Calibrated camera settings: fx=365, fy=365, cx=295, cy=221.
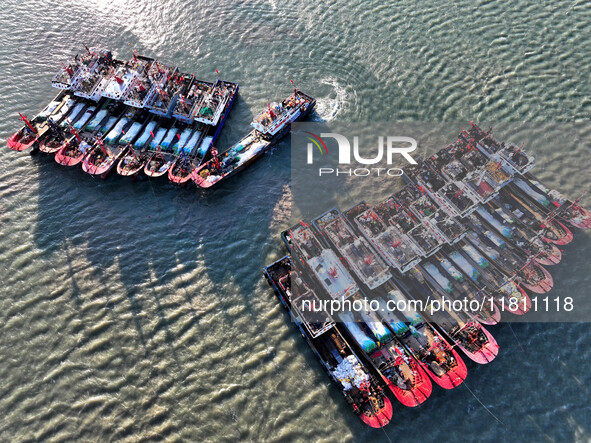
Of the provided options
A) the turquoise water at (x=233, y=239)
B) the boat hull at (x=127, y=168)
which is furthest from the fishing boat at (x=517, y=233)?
the boat hull at (x=127, y=168)

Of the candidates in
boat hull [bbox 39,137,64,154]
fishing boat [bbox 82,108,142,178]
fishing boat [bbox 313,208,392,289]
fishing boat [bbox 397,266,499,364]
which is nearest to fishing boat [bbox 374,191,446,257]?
fishing boat [bbox 397,266,499,364]

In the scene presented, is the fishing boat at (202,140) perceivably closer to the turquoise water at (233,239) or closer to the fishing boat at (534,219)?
the turquoise water at (233,239)

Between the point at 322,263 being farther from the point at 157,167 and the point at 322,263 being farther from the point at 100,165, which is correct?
the point at 100,165

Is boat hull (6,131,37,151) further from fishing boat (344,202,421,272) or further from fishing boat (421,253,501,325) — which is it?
fishing boat (421,253,501,325)

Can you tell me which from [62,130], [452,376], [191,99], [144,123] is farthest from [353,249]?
[62,130]
